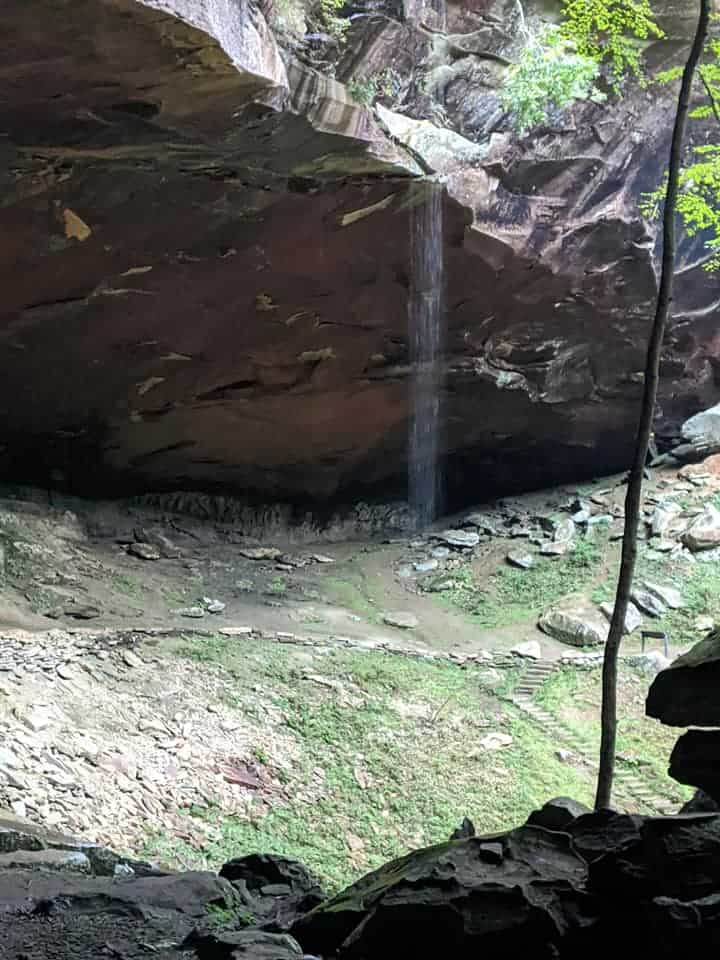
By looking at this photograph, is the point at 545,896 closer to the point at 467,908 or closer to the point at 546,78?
the point at 467,908

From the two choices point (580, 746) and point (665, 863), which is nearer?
point (665, 863)

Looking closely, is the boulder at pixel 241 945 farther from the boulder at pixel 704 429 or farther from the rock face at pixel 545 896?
the boulder at pixel 704 429

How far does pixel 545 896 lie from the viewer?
2693 millimetres

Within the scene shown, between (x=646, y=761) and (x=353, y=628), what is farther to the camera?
(x=353, y=628)

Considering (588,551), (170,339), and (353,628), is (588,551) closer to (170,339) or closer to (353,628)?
(353,628)

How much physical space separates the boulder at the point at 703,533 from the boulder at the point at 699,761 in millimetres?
9953

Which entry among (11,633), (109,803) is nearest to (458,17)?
(11,633)

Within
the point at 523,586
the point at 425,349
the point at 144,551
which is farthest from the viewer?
the point at 425,349

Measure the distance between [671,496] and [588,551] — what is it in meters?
2.51

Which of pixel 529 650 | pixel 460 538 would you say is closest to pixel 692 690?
pixel 529 650

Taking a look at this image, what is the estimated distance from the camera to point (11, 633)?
7.99m

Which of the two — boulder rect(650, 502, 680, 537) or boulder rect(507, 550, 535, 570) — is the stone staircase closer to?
boulder rect(507, 550, 535, 570)

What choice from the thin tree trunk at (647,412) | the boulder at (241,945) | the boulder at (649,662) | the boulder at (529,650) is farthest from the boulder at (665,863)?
the boulder at (529,650)

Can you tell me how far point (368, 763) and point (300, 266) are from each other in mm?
6689
